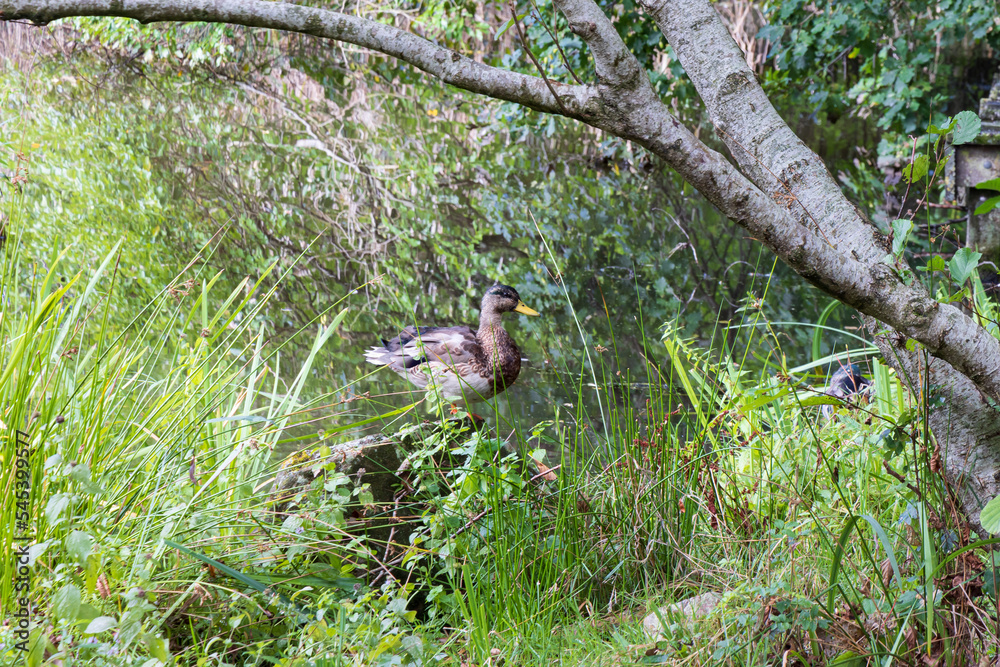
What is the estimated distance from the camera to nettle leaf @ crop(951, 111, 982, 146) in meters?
1.38

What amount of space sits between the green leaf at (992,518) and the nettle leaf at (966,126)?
0.61m

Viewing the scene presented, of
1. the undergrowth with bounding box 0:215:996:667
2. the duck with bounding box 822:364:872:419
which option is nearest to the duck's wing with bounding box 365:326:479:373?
the undergrowth with bounding box 0:215:996:667

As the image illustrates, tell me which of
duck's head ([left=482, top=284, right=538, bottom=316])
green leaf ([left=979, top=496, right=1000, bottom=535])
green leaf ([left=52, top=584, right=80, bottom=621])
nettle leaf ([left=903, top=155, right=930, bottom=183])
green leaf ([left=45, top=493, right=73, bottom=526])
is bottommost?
green leaf ([left=979, top=496, right=1000, bottom=535])

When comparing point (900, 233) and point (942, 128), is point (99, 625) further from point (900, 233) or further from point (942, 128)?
point (942, 128)

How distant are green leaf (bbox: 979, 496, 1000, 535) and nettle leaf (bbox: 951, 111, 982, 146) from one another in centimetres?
61

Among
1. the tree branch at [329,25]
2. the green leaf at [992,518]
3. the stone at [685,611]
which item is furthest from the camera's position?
the stone at [685,611]

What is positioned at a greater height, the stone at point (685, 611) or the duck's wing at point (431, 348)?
the duck's wing at point (431, 348)

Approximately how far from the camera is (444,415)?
2539 millimetres

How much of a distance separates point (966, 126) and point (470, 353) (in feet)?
8.61

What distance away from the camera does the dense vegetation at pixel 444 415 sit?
1771mm

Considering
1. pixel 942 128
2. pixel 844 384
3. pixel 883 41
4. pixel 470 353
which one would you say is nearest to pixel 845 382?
pixel 844 384

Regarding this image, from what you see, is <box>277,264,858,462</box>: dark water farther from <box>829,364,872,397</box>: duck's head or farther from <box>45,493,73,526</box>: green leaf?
<box>45,493,73,526</box>: green leaf

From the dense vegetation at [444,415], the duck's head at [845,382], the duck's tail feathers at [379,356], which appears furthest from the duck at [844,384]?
the duck's tail feathers at [379,356]

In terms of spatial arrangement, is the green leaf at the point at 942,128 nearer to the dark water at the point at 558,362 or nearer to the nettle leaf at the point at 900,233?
the nettle leaf at the point at 900,233
